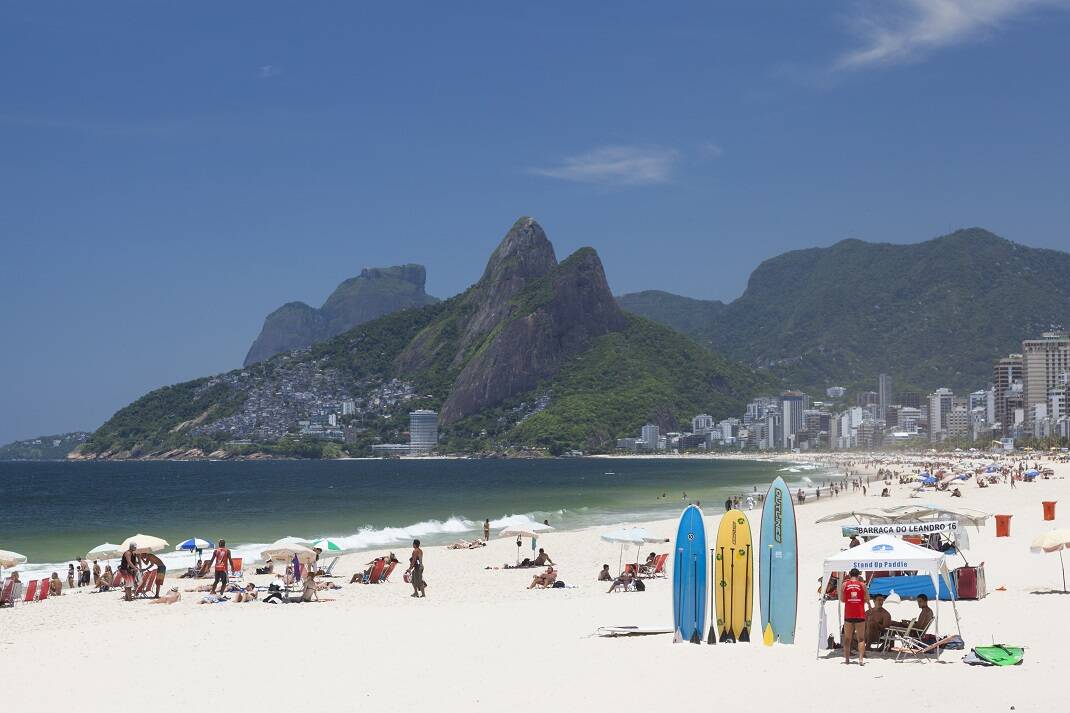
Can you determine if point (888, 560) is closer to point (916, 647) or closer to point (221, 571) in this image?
point (916, 647)

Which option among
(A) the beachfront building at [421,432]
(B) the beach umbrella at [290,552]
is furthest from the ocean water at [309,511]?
(A) the beachfront building at [421,432]

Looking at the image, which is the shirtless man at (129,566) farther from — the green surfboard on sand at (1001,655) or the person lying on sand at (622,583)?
the green surfboard on sand at (1001,655)

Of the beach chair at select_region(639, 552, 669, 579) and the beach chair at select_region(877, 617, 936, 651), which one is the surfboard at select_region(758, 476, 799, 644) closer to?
the beach chair at select_region(877, 617, 936, 651)

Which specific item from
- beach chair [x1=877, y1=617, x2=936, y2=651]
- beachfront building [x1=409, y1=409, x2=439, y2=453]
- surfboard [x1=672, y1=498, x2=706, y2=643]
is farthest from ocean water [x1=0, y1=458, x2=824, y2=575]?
beachfront building [x1=409, y1=409, x2=439, y2=453]

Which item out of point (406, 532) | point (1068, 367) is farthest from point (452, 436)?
point (406, 532)

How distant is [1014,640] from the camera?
12102 millimetres

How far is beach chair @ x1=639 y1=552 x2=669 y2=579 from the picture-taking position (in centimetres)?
2195

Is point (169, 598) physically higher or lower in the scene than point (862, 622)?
lower

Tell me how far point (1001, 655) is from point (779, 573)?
8.36ft

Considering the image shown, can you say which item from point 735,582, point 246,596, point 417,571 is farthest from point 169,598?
point 735,582

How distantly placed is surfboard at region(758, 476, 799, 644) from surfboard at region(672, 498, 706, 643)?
2.33 ft

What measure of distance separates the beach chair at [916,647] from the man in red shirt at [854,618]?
18.1 inches

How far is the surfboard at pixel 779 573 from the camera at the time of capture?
40.5ft

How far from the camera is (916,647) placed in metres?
11.6
